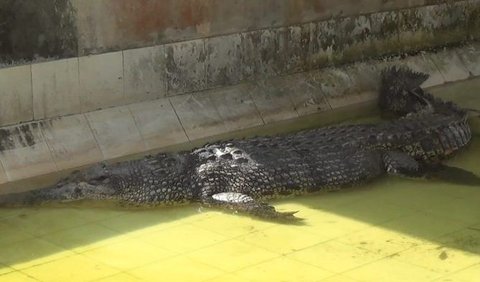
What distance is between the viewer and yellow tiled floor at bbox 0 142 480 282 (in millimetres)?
5398

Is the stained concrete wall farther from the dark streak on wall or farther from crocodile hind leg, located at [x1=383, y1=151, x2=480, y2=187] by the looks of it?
crocodile hind leg, located at [x1=383, y1=151, x2=480, y2=187]

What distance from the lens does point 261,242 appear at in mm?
5914

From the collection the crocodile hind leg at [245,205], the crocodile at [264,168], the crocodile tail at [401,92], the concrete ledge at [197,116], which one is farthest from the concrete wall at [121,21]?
the crocodile hind leg at [245,205]

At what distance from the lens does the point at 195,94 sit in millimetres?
8477

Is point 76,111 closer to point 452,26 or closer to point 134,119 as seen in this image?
point 134,119

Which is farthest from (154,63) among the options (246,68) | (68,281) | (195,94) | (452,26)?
Result: (452,26)

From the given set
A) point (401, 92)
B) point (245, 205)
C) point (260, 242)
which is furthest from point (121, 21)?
point (401, 92)

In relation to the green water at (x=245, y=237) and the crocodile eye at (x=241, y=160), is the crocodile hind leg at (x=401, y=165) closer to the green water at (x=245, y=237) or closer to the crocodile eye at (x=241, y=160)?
the green water at (x=245, y=237)

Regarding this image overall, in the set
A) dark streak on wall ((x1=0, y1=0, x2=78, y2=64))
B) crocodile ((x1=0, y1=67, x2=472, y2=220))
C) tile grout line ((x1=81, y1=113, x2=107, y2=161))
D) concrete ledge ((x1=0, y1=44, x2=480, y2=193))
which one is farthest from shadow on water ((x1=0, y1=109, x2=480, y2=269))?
dark streak on wall ((x1=0, y1=0, x2=78, y2=64))

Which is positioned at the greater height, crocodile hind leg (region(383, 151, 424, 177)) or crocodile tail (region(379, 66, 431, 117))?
crocodile tail (region(379, 66, 431, 117))

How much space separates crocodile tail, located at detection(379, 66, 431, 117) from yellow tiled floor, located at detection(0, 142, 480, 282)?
88.5 inches

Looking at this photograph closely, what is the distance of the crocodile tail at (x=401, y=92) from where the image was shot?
9.11 m

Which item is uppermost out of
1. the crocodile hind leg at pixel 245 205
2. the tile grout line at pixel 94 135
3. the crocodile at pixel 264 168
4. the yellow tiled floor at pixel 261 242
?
the tile grout line at pixel 94 135

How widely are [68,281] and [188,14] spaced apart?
3727mm
